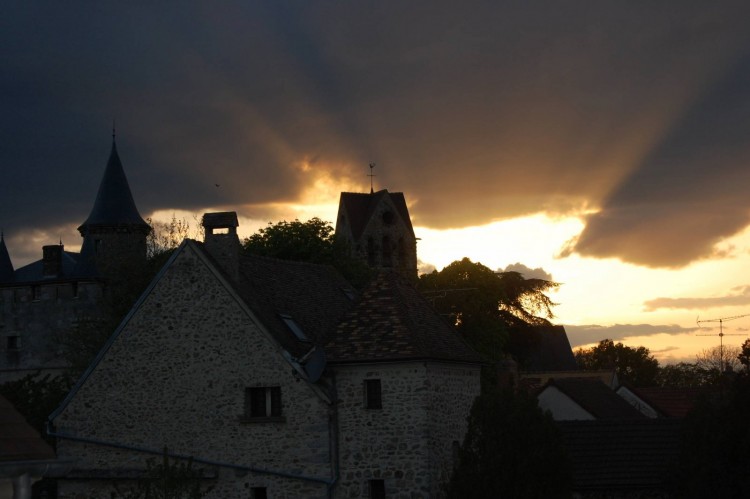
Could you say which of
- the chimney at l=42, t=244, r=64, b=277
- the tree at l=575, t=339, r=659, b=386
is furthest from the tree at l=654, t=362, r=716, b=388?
the chimney at l=42, t=244, r=64, b=277

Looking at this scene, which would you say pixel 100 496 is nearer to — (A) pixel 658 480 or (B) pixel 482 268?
(A) pixel 658 480

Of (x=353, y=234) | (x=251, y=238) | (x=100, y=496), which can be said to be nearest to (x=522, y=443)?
(x=100, y=496)

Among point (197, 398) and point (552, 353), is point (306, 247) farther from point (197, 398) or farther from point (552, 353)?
point (552, 353)

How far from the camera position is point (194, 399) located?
35031mm

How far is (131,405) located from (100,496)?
114 inches

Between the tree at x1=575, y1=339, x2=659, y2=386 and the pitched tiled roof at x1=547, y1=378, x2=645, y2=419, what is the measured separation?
62836 millimetres

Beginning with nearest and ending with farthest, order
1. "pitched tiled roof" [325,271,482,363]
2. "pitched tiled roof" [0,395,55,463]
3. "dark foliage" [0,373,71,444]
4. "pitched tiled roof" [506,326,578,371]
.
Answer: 1. "pitched tiled roof" [0,395,55,463]
2. "pitched tiled roof" [325,271,482,363]
3. "dark foliage" [0,373,71,444]
4. "pitched tiled roof" [506,326,578,371]

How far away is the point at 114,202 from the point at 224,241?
5170 centimetres

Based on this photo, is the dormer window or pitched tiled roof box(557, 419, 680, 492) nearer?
pitched tiled roof box(557, 419, 680, 492)

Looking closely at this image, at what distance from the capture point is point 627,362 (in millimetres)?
127000

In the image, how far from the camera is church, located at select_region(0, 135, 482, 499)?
3347 centimetres

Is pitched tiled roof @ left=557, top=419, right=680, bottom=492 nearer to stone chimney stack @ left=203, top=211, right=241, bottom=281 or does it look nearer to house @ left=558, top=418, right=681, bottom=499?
house @ left=558, top=418, right=681, bottom=499

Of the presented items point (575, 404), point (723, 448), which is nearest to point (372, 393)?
point (723, 448)

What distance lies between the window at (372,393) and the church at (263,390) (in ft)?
0.14
